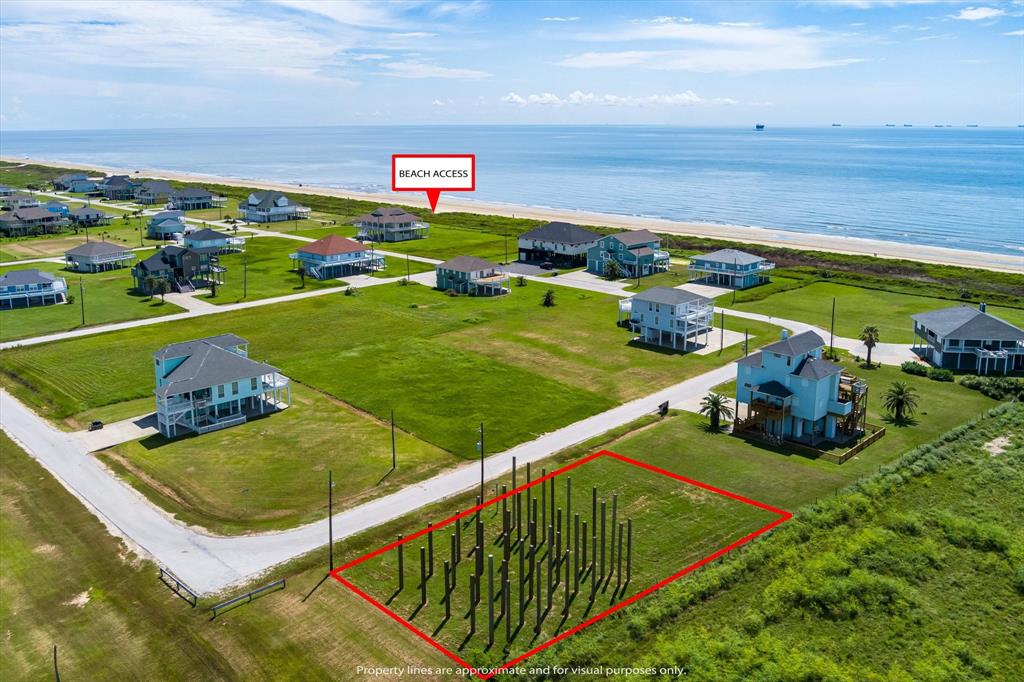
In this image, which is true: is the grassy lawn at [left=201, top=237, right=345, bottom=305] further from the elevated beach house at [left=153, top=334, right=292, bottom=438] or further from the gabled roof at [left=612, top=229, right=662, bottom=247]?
the gabled roof at [left=612, top=229, right=662, bottom=247]

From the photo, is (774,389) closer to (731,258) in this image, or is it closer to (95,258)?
(731,258)

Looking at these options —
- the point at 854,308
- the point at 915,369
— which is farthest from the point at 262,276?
the point at 915,369

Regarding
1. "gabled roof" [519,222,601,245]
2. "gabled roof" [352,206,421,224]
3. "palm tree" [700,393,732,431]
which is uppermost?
"gabled roof" [352,206,421,224]

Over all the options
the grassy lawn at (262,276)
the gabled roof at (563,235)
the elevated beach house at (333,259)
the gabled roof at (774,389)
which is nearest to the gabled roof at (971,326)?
the gabled roof at (774,389)

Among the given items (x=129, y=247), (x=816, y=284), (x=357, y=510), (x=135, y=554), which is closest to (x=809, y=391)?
(x=357, y=510)

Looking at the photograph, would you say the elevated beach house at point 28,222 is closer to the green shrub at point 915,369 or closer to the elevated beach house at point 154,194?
the elevated beach house at point 154,194

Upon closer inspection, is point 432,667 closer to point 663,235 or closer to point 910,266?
point 910,266

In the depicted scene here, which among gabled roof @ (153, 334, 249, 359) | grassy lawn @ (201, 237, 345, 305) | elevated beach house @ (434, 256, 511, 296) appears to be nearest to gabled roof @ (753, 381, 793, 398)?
gabled roof @ (153, 334, 249, 359)
